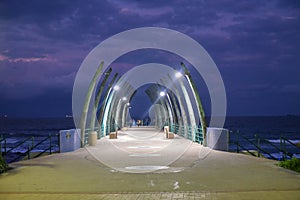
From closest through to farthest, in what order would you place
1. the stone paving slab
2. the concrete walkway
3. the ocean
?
1. the stone paving slab
2. the concrete walkway
3. the ocean

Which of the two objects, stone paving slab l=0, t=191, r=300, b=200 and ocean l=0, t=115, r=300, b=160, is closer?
stone paving slab l=0, t=191, r=300, b=200

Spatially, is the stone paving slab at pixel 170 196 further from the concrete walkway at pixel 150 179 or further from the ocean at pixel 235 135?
the ocean at pixel 235 135

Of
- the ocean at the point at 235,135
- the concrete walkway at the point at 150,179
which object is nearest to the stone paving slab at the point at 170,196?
the concrete walkway at the point at 150,179

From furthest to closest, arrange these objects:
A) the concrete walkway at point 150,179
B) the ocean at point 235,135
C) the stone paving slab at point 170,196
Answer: the ocean at point 235,135 < the concrete walkway at point 150,179 < the stone paving slab at point 170,196

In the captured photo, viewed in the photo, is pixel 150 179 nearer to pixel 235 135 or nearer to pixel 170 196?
pixel 170 196

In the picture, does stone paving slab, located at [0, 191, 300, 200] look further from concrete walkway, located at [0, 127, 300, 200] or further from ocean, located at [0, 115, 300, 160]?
ocean, located at [0, 115, 300, 160]

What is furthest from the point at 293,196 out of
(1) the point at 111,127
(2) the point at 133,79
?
(2) the point at 133,79

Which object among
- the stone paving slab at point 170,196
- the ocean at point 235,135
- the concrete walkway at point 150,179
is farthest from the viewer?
the ocean at point 235,135

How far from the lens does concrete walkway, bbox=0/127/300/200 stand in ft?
24.3

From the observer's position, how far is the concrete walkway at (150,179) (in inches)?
292

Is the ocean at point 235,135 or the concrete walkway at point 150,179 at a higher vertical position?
the concrete walkway at point 150,179

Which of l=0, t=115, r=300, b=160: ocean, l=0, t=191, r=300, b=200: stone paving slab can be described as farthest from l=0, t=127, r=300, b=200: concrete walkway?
l=0, t=115, r=300, b=160: ocean

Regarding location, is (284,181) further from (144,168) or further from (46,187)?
(46,187)

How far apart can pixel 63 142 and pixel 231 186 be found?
9.84 m
